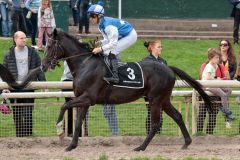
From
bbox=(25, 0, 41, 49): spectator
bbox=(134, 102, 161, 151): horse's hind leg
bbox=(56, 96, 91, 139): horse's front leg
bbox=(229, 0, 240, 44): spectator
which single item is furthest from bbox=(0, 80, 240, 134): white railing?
bbox=(229, 0, 240, 44): spectator

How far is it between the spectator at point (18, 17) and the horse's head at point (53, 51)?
8.77 m

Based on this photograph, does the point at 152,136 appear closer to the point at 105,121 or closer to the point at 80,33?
the point at 105,121

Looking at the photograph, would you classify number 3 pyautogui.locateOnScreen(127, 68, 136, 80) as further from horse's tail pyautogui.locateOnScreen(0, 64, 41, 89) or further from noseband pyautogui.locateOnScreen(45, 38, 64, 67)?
horse's tail pyautogui.locateOnScreen(0, 64, 41, 89)

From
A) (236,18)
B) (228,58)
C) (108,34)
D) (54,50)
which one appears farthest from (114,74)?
(236,18)

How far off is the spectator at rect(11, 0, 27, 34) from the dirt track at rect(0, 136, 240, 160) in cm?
845

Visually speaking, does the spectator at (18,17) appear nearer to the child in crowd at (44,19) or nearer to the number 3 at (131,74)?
the child in crowd at (44,19)

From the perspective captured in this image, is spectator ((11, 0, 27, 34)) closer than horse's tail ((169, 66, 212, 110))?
No

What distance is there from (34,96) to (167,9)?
14.0 meters

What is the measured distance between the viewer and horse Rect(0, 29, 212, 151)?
14250mm

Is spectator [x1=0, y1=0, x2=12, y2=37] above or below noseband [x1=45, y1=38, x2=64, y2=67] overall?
below

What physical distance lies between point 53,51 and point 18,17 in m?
8.88

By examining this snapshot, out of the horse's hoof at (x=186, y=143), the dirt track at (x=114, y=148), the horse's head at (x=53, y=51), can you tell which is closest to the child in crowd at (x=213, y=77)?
the dirt track at (x=114, y=148)

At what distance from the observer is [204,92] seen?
14930 millimetres

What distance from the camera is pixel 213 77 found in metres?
16.0
